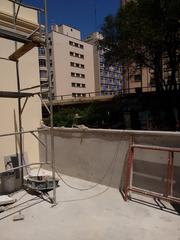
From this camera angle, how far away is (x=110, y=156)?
4.71 m

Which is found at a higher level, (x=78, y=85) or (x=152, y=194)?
(x=78, y=85)

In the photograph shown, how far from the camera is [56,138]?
588 cm

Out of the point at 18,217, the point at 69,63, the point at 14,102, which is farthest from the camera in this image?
the point at 69,63

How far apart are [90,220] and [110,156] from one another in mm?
1531

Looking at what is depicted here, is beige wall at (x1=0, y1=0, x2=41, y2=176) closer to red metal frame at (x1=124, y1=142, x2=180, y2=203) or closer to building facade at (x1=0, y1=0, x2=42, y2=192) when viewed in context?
building facade at (x1=0, y1=0, x2=42, y2=192)

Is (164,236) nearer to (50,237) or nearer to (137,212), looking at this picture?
(137,212)

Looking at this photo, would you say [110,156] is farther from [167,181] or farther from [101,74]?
[101,74]

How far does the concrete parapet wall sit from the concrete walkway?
1.32 ft

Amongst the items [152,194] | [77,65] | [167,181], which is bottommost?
[152,194]

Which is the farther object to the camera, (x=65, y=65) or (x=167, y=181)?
(x=65, y=65)

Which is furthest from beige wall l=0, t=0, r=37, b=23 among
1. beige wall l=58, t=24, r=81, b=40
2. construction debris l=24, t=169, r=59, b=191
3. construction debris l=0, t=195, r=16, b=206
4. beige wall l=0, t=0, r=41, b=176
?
beige wall l=58, t=24, r=81, b=40

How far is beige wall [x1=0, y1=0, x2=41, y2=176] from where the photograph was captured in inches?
219

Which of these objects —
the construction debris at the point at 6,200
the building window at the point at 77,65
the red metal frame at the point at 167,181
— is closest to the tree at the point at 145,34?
the red metal frame at the point at 167,181

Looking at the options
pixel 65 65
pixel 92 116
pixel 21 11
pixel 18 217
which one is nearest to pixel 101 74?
pixel 65 65
